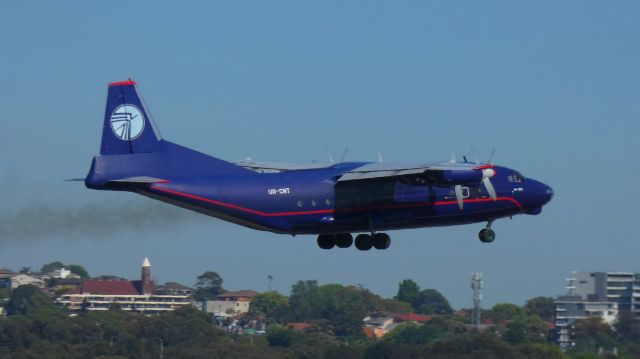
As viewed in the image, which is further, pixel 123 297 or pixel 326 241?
pixel 123 297

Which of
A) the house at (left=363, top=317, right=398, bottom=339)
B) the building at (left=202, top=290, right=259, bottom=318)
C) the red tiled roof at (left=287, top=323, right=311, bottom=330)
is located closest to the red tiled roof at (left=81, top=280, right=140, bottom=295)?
the building at (left=202, top=290, right=259, bottom=318)

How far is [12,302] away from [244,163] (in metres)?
76.1

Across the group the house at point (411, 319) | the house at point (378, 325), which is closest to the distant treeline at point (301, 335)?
the house at point (378, 325)

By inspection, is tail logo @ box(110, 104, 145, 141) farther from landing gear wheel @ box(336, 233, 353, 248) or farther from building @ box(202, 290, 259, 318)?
building @ box(202, 290, 259, 318)

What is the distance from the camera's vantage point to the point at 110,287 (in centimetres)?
15150

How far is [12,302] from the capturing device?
12300 centimetres

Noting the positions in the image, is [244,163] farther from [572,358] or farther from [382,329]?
[382,329]

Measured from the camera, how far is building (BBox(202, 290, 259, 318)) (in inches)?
5719

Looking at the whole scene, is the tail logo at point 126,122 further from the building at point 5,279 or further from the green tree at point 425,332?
the building at point 5,279

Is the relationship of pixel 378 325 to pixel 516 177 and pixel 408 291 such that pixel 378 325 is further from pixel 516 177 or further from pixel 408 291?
pixel 516 177

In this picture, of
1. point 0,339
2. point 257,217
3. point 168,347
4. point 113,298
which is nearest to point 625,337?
point 168,347

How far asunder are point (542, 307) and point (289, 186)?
307 feet

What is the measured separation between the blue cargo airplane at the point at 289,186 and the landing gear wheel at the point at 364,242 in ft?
0.12

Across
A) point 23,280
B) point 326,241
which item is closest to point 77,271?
point 23,280
